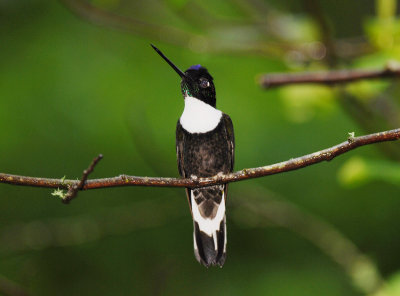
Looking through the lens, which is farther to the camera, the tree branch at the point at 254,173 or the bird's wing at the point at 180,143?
the bird's wing at the point at 180,143

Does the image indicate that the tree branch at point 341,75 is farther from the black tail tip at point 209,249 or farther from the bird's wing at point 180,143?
the bird's wing at point 180,143

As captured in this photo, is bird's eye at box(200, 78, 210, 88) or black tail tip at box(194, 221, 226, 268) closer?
black tail tip at box(194, 221, 226, 268)

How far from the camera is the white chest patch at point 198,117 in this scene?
2912 mm

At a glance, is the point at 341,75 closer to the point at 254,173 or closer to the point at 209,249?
the point at 254,173

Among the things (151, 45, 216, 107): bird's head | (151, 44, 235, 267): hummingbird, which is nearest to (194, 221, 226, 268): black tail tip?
(151, 44, 235, 267): hummingbird

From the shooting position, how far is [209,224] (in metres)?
2.85

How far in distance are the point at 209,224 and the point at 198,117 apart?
0.54 metres

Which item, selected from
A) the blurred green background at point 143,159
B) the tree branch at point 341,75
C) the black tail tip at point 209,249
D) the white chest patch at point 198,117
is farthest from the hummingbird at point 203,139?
the blurred green background at point 143,159

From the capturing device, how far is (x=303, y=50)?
2988 mm

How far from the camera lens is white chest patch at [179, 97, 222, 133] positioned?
9.55ft

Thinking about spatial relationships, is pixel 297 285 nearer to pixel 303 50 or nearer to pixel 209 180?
pixel 303 50

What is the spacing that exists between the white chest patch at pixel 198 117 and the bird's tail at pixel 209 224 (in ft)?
1.09

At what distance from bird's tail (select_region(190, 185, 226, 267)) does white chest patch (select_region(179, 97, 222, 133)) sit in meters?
0.33

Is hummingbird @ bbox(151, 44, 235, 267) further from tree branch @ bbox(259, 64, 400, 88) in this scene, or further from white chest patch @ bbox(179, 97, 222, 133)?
tree branch @ bbox(259, 64, 400, 88)
